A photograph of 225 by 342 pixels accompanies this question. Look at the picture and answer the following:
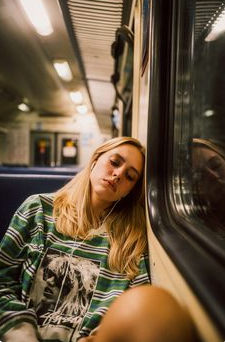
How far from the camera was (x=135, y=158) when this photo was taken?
160cm

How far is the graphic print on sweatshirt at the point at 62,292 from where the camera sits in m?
1.17

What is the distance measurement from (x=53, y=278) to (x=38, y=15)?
10.1ft

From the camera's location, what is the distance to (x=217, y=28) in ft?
4.45

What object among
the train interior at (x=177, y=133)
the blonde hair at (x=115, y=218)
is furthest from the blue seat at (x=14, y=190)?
the blonde hair at (x=115, y=218)

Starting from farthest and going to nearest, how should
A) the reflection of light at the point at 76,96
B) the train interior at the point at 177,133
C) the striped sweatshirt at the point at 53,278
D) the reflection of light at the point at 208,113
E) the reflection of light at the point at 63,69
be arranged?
1. the reflection of light at the point at 76,96
2. the reflection of light at the point at 63,69
3. the reflection of light at the point at 208,113
4. the striped sweatshirt at the point at 53,278
5. the train interior at the point at 177,133

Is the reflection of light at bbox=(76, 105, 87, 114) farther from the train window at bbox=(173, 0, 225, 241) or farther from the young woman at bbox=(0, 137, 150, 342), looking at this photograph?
the train window at bbox=(173, 0, 225, 241)

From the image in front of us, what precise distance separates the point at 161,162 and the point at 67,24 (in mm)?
2069

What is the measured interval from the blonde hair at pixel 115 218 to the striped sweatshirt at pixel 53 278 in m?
0.04

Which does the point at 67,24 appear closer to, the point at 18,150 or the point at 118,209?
the point at 118,209

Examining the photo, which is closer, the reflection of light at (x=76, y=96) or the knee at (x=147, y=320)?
the knee at (x=147, y=320)

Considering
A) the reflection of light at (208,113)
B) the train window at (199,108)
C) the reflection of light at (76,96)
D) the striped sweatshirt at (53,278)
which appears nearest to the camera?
the striped sweatshirt at (53,278)

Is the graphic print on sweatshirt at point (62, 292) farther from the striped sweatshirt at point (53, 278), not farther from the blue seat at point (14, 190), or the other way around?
the blue seat at point (14, 190)

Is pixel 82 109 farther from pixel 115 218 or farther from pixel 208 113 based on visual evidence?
pixel 208 113

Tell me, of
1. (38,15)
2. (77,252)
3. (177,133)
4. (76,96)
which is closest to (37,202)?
(77,252)
